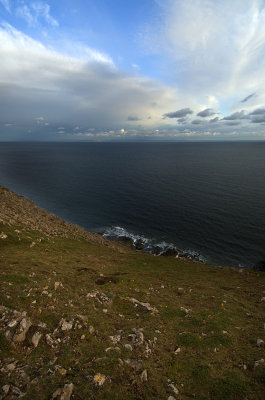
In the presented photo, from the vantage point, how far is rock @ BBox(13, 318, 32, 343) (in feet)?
35.6

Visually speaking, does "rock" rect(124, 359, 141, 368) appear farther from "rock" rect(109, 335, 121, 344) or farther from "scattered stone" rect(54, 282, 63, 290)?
"scattered stone" rect(54, 282, 63, 290)

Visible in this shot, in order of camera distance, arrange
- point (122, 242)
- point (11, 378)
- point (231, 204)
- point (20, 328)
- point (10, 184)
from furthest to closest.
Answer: point (10, 184) → point (231, 204) → point (122, 242) → point (20, 328) → point (11, 378)

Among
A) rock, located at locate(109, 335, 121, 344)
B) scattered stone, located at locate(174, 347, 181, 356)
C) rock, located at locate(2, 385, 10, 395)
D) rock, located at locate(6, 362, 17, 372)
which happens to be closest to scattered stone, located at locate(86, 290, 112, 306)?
rock, located at locate(109, 335, 121, 344)

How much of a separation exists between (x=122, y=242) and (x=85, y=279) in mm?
32999

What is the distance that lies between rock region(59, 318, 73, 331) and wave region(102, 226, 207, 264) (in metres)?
37.5

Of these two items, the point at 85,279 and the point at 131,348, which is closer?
the point at 131,348

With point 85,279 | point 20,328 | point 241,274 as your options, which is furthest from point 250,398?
point 241,274

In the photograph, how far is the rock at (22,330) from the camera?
1084cm

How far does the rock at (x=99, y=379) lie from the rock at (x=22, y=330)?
467cm

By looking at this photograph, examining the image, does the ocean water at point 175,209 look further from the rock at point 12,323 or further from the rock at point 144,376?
the rock at point 12,323

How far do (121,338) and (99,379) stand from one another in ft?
10.9

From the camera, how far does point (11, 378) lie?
8.95m

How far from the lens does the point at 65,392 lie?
8.34 meters

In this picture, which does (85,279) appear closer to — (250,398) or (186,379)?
(186,379)
